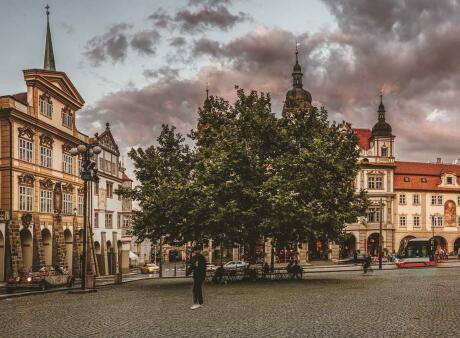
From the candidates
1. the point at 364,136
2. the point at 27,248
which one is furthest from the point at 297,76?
the point at 27,248

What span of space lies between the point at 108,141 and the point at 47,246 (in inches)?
803

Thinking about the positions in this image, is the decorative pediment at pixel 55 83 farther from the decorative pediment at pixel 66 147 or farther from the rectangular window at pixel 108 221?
the rectangular window at pixel 108 221

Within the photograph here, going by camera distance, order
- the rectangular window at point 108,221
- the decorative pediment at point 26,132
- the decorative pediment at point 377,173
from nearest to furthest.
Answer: the decorative pediment at point 26,132 → the rectangular window at point 108,221 → the decorative pediment at point 377,173

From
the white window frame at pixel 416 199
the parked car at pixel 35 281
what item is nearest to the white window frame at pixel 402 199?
the white window frame at pixel 416 199

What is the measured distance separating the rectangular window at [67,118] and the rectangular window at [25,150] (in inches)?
283

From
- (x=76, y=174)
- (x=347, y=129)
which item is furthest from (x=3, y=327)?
(x=76, y=174)

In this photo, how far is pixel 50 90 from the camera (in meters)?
50.7

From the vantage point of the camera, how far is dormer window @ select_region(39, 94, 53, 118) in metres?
49.3

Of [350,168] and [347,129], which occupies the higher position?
[347,129]

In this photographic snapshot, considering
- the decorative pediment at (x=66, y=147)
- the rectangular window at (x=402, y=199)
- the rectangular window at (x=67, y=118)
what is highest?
the rectangular window at (x=67, y=118)

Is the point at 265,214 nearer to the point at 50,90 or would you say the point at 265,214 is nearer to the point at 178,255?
the point at 50,90

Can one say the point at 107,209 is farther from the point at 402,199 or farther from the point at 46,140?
the point at 402,199

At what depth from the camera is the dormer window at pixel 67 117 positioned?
53969 mm

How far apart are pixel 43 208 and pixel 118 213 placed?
20.8 metres
